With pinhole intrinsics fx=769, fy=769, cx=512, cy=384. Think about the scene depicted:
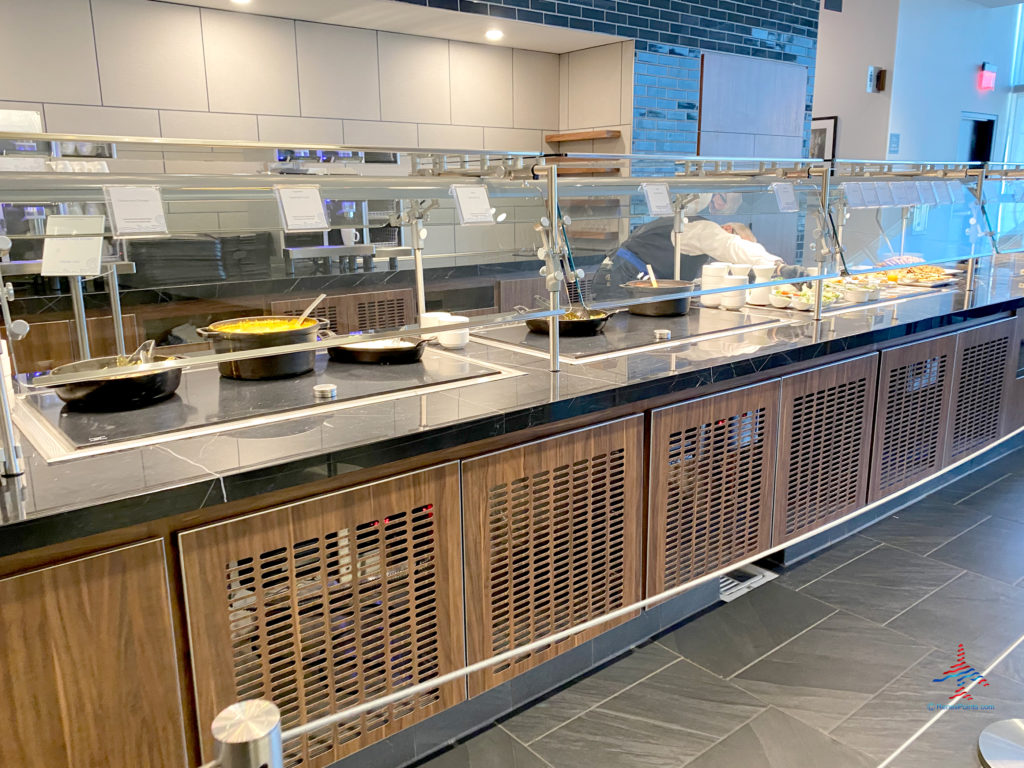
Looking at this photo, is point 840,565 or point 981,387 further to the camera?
point 981,387

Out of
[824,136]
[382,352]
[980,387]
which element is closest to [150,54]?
[382,352]

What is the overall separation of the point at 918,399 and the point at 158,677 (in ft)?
8.74

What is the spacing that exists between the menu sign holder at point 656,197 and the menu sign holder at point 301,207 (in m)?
0.99

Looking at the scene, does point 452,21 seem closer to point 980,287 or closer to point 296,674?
point 980,287

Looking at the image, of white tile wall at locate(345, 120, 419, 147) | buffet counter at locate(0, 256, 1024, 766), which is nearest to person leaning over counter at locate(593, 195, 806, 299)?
buffet counter at locate(0, 256, 1024, 766)

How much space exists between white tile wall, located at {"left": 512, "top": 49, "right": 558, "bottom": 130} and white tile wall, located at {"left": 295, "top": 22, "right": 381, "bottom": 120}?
39.5 inches

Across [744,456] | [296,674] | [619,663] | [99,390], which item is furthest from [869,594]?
[99,390]

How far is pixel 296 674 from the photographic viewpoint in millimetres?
1483

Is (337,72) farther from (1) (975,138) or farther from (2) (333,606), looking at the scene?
(1) (975,138)

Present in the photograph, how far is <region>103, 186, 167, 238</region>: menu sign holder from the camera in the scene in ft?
4.38

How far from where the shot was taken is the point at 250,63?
3.79 metres

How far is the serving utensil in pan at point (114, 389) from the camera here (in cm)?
159

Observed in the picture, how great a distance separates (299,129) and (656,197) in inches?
98.2

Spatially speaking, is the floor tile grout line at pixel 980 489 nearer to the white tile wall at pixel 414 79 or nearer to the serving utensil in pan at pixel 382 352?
the serving utensil in pan at pixel 382 352
